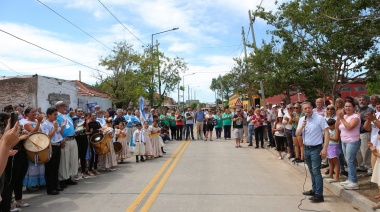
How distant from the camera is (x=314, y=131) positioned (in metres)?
6.50

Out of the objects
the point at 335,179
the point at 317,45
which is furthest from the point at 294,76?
the point at 335,179

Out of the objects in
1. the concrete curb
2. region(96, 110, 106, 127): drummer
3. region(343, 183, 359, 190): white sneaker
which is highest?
region(96, 110, 106, 127): drummer

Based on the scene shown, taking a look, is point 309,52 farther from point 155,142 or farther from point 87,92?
point 87,92

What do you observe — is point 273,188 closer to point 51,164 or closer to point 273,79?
point 51,164

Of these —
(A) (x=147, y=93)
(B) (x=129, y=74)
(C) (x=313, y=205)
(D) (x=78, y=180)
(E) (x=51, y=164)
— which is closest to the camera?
(C) (x=313, y=205)

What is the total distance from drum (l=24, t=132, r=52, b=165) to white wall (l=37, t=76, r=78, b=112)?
16868mm

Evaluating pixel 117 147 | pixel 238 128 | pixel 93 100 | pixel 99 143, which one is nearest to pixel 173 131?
pixel 238 128

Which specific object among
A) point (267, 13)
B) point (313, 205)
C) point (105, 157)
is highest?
point (267, 13)

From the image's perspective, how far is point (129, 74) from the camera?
114 feet

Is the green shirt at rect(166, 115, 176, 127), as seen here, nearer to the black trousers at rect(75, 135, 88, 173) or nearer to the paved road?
the paved road

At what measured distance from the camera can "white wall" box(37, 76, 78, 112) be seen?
22.6 metres

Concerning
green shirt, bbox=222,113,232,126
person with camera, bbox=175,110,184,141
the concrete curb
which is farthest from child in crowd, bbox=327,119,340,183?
person with camera, bbox=175,110,184,141

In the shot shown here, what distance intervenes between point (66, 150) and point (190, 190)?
308cm

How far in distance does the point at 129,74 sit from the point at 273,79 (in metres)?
18.2
